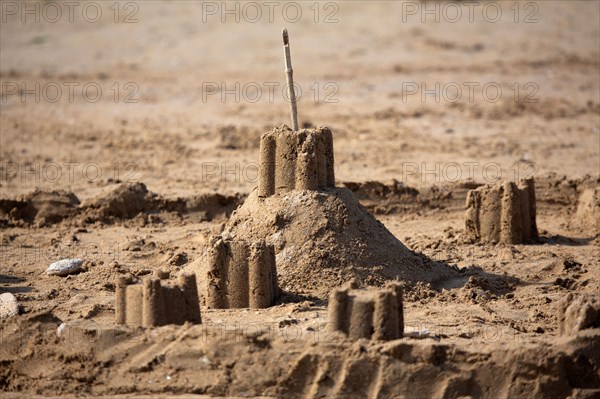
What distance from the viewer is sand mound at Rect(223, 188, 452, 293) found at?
8.57 meters

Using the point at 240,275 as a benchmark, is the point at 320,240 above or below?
above

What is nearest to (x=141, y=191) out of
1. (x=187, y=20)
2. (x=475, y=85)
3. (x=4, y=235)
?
(x=4, y=235)

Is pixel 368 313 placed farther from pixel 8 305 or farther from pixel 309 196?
pixel 8 305

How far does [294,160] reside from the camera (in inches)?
343

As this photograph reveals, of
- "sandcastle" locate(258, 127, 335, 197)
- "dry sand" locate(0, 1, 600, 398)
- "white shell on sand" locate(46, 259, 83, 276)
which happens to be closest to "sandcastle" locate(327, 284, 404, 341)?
"dry sand" locate(0, 1, 600, 398)

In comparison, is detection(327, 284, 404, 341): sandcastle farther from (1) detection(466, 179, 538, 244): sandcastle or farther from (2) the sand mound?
(1) detection(466, 179, 538, 244): sandcastle

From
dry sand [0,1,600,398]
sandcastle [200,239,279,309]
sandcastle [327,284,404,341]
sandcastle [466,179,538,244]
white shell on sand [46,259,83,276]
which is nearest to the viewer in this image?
dry sand [0,1,600,398]

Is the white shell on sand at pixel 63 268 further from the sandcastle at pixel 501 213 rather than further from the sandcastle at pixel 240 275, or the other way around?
the sandcastle at pixel 501 213

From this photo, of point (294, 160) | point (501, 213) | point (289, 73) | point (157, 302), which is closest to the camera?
point (157, 302)

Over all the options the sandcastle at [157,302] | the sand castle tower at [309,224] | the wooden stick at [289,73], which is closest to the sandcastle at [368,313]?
the sandcastle at [157,302]

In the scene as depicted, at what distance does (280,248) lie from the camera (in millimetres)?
8688

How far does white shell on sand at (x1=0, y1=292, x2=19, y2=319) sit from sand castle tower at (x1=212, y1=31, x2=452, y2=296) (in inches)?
55.3

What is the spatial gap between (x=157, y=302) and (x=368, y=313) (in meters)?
1.41

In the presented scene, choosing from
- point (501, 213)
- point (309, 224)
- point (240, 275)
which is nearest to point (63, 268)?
point (240, 275)
